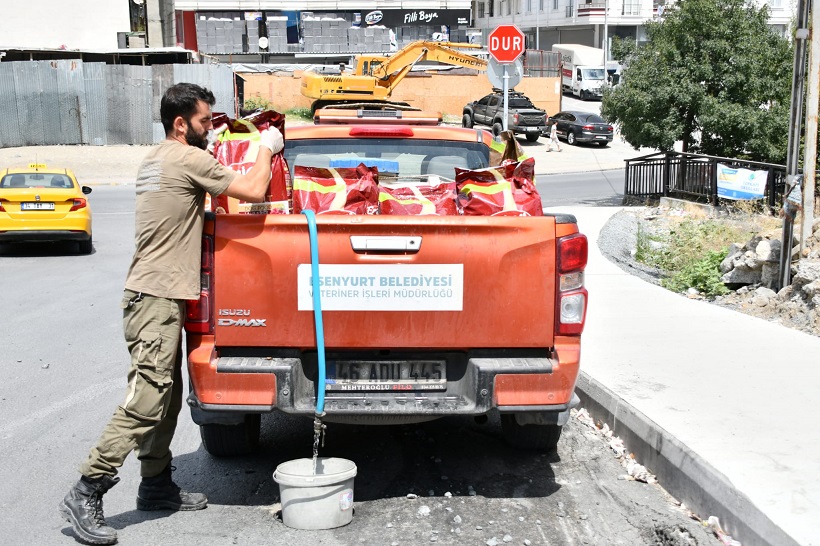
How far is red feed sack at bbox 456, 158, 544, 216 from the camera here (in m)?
5.38

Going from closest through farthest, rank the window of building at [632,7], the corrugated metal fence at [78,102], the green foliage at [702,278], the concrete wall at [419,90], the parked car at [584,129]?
the green foliage at [702,278]
the corrugated metal fence at [78,102]
the parked car at [584,129]
the concrete wall at [419,90]
the window of building at [632,7]

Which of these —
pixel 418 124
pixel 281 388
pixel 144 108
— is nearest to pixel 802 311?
pixel 418 124

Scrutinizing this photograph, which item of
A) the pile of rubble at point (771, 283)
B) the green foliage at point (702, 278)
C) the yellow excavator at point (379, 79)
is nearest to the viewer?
the pile of rubble at point (771, 283)

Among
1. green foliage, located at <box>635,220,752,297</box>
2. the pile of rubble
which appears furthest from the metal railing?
the pile of rubble

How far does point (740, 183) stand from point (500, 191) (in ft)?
44.3

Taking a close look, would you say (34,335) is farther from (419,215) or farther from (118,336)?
(419,215)

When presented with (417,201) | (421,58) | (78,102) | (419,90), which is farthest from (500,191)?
(419,90)

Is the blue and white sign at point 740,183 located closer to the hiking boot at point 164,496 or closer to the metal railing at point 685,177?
the metal railing at point 685,177

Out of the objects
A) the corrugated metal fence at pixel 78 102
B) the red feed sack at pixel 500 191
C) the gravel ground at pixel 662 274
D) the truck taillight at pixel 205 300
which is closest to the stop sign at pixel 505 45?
the gravel ground at pixel 662 274

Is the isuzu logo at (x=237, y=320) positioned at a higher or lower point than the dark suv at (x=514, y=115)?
lower

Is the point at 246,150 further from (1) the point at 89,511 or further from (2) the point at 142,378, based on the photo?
(1) the point at 89,511

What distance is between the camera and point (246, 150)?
5.51 metres

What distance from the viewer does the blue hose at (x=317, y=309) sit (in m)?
4.89

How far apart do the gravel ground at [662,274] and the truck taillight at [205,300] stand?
623 centimetres
